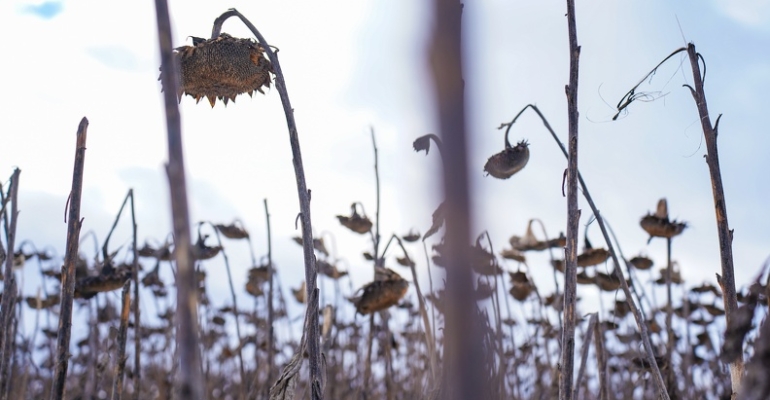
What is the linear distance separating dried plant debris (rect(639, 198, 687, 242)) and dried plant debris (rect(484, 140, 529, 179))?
1959 millimetres

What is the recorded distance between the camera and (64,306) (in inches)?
67.1

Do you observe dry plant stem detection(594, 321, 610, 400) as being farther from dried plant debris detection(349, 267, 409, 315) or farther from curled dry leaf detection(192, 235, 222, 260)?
curled dry leaf detection(192, 235, 222, 260)

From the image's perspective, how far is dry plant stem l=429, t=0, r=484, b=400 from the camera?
0.51 metres

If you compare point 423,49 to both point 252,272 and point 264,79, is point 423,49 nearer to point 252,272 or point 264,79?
point 264,79

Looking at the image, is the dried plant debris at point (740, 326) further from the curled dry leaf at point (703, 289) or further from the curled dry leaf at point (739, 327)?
the curled dry leaf at point (703, 289)

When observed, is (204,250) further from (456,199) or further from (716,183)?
(456,199)

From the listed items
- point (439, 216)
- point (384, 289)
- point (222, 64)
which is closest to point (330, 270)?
point (384, 289)

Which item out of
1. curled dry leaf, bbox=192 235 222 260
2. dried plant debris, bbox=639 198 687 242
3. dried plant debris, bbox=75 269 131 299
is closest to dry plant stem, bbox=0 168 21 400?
dried plant debris, bbox=75 269 131 299

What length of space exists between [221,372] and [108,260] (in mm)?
4541

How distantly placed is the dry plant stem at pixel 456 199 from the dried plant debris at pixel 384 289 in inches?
92.6

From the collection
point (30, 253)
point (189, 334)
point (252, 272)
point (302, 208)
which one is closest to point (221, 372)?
point (252, 272)

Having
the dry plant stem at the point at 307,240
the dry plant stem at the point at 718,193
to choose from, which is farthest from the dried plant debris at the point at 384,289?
the dry plant stem at the point at 718,193

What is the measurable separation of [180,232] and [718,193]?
111 cm

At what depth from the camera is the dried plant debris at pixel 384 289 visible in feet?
9.52
